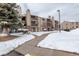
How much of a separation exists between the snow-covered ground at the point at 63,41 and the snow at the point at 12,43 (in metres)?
0.28

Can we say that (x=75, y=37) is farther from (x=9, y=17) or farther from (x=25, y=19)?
(x=9, y=17)

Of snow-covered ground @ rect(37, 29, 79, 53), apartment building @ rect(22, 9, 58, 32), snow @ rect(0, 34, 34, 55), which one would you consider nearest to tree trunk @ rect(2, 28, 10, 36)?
snow @ rect(0, 34, 34, 55)

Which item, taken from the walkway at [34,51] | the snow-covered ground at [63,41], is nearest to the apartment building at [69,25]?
the snow-covered ground at [63,41]

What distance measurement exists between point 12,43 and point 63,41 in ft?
2.80

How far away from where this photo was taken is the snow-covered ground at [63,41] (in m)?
2.49

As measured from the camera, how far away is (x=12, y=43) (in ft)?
8.87

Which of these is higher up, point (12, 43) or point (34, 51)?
point (12, 43)

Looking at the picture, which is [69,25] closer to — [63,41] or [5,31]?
[63,41]

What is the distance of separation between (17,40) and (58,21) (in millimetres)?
774

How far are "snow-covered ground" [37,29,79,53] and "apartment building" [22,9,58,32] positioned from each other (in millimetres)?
180

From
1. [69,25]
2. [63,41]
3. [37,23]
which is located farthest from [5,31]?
[69,25]

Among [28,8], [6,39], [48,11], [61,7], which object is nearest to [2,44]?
[6,39]

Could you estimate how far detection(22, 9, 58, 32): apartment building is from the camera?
2738 mm

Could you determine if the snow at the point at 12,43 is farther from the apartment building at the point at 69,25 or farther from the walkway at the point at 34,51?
the apartment building at the point at 69,25
